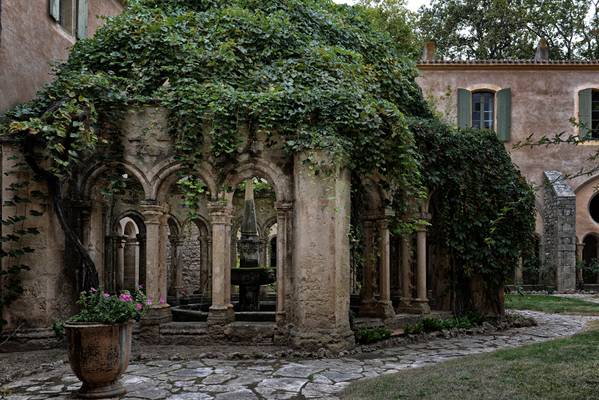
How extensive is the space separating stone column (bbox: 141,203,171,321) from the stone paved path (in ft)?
4.17

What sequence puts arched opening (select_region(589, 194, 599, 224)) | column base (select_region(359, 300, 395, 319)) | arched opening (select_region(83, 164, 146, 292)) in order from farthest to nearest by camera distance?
arched opening (select_region(589, 194, 599, 224)) → column base (select_region(359, 300, 395, 319)) → arched opening (select_region(83, 164, 146, 292))

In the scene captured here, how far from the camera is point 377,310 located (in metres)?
9.73

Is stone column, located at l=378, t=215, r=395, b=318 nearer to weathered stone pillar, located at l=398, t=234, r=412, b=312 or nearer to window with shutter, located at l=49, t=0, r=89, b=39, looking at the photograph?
weathered stone pillar, located at l=398, t=234, r=412, b=312

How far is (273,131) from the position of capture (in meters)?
8.33

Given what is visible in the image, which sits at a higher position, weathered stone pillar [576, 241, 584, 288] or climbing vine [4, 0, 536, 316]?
climbing vine [4, 0, 536, 316]

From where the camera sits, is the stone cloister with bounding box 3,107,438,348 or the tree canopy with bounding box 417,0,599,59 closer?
the stone cloister with bounding box 3,107,438,348

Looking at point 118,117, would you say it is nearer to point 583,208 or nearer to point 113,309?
point 113,309

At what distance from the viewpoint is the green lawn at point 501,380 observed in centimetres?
525

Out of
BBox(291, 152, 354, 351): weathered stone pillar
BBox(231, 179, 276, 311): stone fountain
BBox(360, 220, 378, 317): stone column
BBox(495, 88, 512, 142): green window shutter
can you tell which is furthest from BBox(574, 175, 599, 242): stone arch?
BBox(291, 152, 354, 351): weathered stone pillar

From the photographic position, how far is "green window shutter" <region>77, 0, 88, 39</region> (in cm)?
1302

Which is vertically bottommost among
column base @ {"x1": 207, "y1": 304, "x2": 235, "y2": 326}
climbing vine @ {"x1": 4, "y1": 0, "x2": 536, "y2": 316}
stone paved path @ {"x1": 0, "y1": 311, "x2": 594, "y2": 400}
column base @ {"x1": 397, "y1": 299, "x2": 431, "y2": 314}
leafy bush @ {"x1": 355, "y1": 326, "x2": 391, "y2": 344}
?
stone paved path @ {"x1": 0, "y1": 311, "x2": 594, "y2": 400}

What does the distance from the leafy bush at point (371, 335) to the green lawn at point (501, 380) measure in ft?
5.16

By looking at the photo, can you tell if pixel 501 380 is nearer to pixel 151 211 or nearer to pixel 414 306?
pixel 414 306

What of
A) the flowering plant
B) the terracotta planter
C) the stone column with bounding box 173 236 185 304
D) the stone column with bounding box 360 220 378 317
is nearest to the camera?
the terracotta planter
